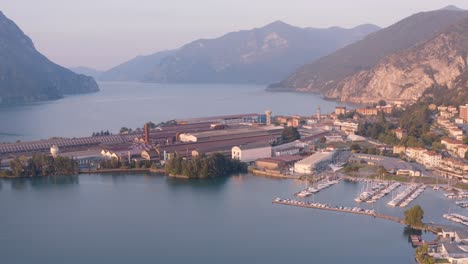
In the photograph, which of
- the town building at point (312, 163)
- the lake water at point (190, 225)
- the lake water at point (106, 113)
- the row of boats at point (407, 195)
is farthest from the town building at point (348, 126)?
the row of boats at point (407, 195)

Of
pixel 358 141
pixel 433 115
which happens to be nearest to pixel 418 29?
pixel 433 115

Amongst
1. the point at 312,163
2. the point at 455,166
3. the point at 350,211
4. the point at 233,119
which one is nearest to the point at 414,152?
the point at 455,166

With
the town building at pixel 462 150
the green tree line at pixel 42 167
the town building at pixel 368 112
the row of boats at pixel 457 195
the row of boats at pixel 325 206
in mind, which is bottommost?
the row of boats at pixel 325 206

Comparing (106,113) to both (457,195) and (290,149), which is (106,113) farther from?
(457,195)

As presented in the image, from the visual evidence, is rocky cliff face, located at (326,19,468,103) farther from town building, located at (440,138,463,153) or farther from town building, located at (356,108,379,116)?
town building, located at (440,138,463,153)

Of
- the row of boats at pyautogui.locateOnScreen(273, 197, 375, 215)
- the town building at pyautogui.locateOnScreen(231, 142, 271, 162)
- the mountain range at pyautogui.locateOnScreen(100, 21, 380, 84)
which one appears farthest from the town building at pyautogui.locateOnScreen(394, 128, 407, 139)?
the mountain range at pyautogui.locateOnScreen(100, 21, 380, 84)

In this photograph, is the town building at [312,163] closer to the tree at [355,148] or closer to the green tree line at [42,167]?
the tree at [355,148]
